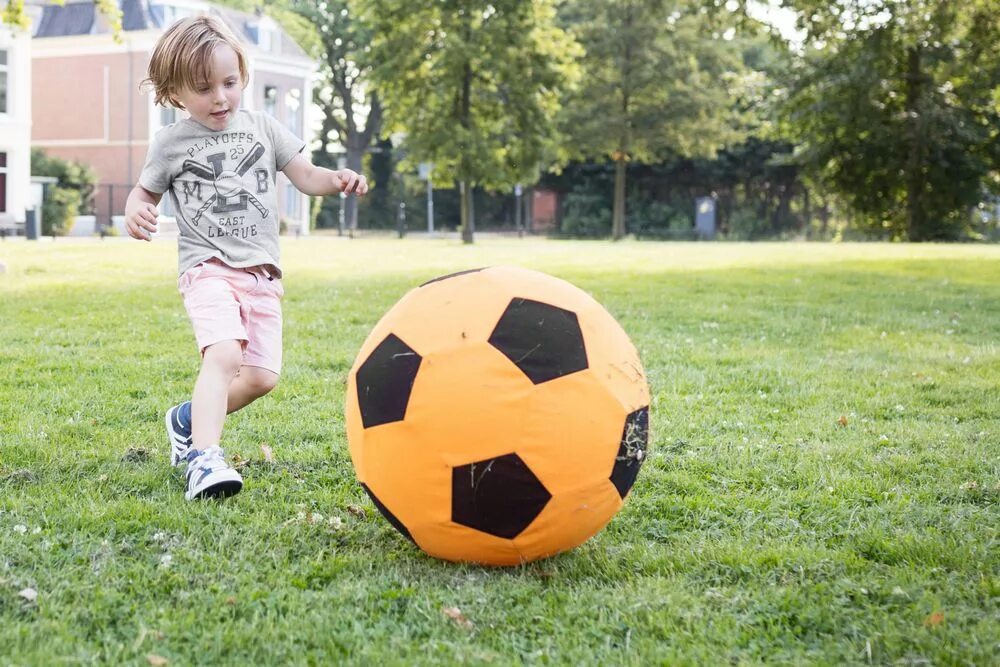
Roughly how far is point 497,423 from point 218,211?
71.6 inches

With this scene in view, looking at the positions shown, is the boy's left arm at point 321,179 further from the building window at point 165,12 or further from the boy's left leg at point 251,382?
the building window at point 165,12

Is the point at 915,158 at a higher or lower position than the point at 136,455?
higher

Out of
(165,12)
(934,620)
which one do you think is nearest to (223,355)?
(934,620)

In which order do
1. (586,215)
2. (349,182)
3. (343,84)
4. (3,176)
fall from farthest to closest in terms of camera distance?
(343,84) < (586,215) < (3,176) < (349,182)

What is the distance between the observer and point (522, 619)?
288 cm

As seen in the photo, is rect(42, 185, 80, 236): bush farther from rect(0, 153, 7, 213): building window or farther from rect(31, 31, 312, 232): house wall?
rect(31, 31, 312, 232): house wall

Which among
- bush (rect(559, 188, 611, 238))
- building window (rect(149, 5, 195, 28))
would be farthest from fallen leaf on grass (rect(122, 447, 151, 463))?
bush (rect(559, 188, 611, 238))

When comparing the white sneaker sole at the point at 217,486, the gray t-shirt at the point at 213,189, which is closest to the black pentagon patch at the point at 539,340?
the white sneaker sole at the point at 217,486

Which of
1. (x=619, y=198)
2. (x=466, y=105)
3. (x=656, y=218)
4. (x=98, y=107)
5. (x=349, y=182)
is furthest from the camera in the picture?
(x=656, y=218)

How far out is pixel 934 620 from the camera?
2857 millimetres

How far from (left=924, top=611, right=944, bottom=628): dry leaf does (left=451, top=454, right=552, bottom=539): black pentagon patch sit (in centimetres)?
107

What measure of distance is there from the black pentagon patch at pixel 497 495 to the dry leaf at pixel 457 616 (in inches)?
12.1

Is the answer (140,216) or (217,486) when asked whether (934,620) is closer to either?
(217,486)

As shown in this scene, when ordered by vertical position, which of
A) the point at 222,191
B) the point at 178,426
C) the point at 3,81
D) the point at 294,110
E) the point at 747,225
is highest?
the point at 294,110
